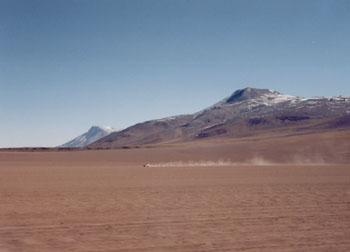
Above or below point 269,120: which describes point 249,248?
below

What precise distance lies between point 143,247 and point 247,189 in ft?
33.9

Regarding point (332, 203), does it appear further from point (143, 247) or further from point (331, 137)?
point (331, 137)

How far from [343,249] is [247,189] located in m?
9.49

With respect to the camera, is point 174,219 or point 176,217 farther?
point 176,217

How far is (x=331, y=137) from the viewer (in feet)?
202

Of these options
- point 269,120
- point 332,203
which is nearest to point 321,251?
point 332,203

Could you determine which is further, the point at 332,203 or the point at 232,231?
the point at 332,203

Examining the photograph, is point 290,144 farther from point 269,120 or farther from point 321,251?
point 269,120

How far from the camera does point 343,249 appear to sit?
8312 mm

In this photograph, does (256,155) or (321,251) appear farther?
(256,155)

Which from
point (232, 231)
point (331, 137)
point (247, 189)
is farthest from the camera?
point (331, 137)

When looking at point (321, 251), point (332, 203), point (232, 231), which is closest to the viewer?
point (321, 251)

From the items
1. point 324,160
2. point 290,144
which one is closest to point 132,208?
point 324,160

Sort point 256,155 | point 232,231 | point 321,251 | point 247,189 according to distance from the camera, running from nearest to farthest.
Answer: point 321,251
point 232,231
point 247,189
point 256,155
